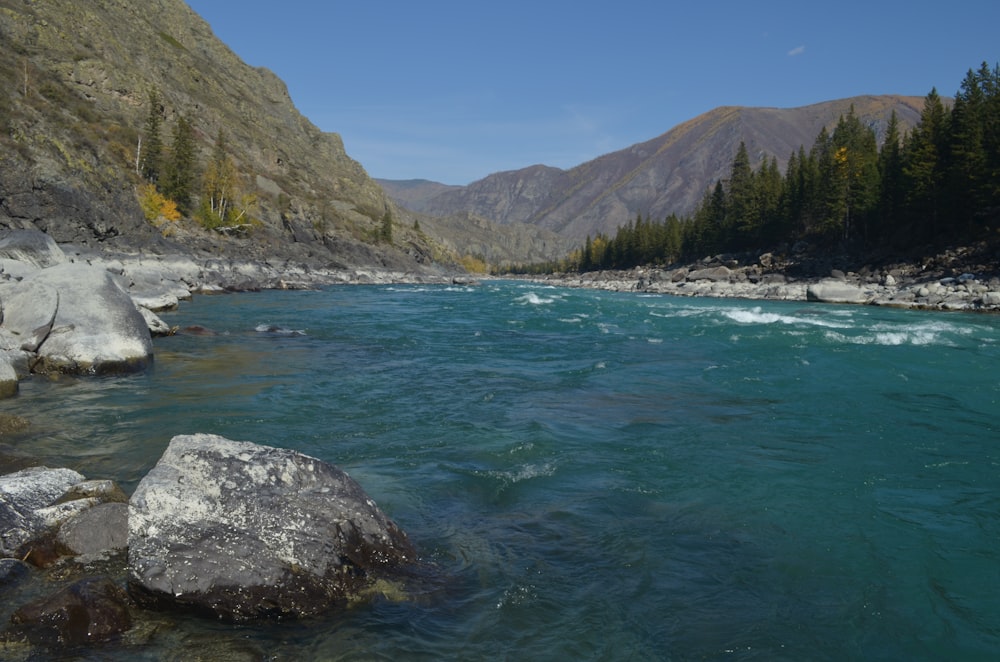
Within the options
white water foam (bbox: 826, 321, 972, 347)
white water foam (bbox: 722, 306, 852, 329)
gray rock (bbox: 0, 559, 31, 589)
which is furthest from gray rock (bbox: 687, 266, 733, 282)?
gray rock (bbox: 0, 559, 31, 589)

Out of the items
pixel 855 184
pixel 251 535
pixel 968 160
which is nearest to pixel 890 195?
pixel 855 184

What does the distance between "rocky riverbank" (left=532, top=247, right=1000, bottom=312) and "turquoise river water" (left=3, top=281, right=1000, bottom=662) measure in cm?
2572

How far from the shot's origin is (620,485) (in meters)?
6.96

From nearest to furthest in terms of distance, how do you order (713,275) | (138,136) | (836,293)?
(836,293)
(713,275)
(138,136)

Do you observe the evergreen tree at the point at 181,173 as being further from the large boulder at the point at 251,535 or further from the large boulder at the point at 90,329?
the large boulder at the point at 251,535

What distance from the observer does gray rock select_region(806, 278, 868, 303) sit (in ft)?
141

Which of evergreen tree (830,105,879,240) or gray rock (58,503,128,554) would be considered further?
evergreen tree (830,105,879,240)

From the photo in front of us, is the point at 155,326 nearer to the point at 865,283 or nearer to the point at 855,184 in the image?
the point at 865,283

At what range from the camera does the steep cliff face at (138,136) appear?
41.6 metres

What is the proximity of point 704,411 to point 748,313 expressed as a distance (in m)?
23.6

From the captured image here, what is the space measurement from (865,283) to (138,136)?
84.1 m

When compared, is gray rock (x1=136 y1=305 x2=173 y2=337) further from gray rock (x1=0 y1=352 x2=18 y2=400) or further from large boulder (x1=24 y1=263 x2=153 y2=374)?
gray rock (x1=0 y1=352 x2=18 y2=400)

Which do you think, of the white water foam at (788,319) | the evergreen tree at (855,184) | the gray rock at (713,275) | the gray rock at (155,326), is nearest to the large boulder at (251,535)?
the gray rock at (155,326)

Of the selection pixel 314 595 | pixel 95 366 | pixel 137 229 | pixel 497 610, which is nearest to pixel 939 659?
pixel 497 610
